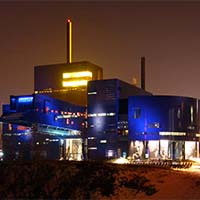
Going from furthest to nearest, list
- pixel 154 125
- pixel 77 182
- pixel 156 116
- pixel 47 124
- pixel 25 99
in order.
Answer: pixel 47 124, pixel 25 99, pixel 156 116, pixel 154 125, pixel 77 182

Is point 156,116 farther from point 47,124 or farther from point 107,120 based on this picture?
point 47,124

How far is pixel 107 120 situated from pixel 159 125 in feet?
61.1

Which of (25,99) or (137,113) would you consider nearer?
(137,113)

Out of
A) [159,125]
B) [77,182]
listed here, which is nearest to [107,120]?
[159,125]

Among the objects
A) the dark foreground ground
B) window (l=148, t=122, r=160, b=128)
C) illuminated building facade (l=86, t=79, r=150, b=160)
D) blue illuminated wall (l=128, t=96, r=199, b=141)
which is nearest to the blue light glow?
illuminated building facade (l=86, t=79, r=150, b=160)

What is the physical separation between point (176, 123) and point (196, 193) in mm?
146139

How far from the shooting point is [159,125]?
172375 mm

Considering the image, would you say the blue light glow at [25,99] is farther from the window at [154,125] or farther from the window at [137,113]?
the window at [154,125]

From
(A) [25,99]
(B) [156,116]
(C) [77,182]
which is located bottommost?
(C) [77,182]

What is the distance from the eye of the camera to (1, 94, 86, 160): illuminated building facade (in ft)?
564

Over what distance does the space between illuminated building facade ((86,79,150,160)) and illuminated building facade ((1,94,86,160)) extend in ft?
24.9

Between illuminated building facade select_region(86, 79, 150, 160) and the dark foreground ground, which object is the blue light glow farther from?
the dark foreground ground

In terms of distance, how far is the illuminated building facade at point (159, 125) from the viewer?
170500 mm

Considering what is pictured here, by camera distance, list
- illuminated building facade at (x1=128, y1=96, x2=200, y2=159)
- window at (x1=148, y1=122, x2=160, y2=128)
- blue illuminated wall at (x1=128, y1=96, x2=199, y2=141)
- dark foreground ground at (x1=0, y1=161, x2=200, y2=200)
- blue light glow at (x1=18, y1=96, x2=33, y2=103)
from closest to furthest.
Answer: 1. dark foreground ground at (x1=0, y1=161, x2=200, y2=200)
2. illuminated building facade at (x1=128, y1=96, x2=200, y2=159)
3. blue illuminated wall at (x1=128, y1=96, x2=199, y2=141)
4. window at (x1=148, y1=122, x2=160, y2=128)
5. blue light glow at (x1=18, y1=96, x2=33, y2=103)
